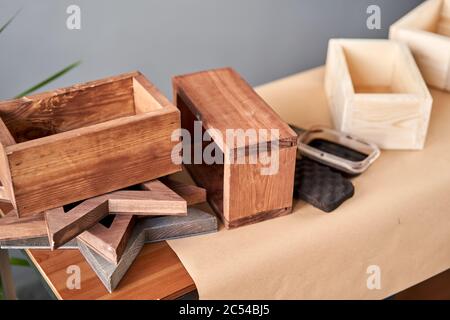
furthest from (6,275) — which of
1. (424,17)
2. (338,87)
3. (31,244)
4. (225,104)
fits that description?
(424,17)

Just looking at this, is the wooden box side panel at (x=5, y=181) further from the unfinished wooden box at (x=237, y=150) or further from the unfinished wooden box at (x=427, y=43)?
the unfinished wooden box at (x=427, y=43)

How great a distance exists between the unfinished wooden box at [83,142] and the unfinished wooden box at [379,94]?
1.23 feet

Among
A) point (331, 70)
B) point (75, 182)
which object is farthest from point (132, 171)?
point (331, 70)

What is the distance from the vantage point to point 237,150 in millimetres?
824

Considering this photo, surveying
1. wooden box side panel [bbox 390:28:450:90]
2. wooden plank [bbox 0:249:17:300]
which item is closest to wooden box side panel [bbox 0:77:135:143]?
wooden plank [bbox 0:249:17:300]

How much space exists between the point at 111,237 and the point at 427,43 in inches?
32.5

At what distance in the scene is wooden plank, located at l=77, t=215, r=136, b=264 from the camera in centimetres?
78

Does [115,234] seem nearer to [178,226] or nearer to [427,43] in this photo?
[178,226]

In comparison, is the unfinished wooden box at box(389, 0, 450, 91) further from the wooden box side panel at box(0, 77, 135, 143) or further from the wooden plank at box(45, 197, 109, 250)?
the wooden plank at box(45, 197, 109, 250)

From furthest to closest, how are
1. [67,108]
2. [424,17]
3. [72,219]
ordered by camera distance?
[424,17], [67,108], [72,219]

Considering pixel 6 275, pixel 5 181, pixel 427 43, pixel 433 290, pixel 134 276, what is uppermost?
pixel 427 43

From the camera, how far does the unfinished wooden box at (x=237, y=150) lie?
33.2 inches

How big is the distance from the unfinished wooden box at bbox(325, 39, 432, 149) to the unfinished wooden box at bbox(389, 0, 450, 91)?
0.07 m
